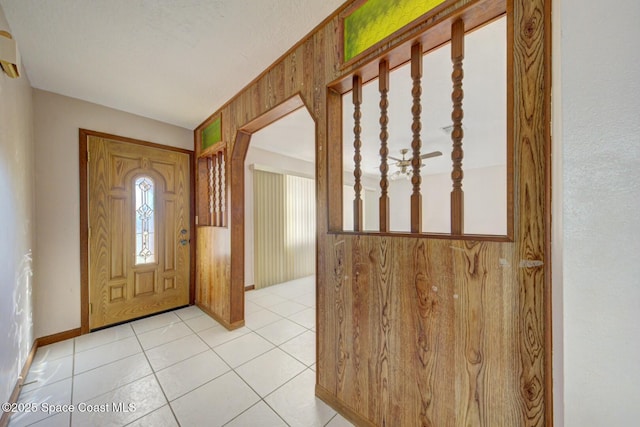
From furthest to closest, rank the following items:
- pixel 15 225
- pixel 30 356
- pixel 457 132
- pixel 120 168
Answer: pixel 120 168 → pixel 30 356 → pixel 15 225 → pixel 457 132

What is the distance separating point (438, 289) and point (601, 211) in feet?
2.06

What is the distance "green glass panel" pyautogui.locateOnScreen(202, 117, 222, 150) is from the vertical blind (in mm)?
1037

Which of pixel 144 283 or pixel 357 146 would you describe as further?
pixel 144 283

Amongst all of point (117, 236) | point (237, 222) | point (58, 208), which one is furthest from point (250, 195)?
point (58, 208)

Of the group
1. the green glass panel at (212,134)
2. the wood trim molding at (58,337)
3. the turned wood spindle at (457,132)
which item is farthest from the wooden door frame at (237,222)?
the turned wood spindle at (457,132)

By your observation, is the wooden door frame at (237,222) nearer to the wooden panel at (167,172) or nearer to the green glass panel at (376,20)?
the wooden panel at (167,172)

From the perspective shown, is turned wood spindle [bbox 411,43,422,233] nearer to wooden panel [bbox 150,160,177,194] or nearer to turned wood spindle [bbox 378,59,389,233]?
turned wood spindle [bbox 378,59,389,233]

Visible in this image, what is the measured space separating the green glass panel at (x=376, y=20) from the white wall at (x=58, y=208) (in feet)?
9.48

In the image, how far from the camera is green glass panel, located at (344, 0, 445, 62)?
1.12 meters

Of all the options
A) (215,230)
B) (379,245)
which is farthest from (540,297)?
(215,230)

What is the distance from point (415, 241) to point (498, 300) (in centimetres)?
38

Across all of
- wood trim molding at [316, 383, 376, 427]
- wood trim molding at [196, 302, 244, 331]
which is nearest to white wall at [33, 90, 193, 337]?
wood trim molding at [196, 302, 244, 331]

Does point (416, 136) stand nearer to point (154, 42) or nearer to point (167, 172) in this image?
point (154, 42)

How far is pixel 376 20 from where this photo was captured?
1.26m
